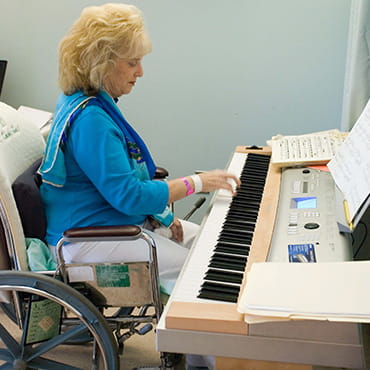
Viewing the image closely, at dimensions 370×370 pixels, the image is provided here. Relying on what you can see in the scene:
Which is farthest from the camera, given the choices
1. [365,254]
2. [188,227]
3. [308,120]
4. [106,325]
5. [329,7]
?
[308,120]

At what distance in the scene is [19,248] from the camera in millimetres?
1649

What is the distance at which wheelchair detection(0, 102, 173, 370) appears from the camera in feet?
5.16

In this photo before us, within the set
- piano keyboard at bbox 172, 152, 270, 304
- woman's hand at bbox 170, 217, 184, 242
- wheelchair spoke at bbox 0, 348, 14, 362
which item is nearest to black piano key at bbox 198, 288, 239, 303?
piano keyboard at bbox 172, 152, 270, 304

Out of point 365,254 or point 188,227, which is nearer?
point 188,227

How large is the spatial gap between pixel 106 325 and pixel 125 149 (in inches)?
20.9

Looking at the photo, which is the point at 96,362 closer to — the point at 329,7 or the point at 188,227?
the point at 188,227

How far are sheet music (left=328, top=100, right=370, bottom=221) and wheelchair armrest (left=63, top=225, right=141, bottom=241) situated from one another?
581mm

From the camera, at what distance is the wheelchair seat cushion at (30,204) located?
1711mm

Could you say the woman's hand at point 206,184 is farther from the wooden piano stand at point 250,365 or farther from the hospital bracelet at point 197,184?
the wooden piano stand at point 250,365

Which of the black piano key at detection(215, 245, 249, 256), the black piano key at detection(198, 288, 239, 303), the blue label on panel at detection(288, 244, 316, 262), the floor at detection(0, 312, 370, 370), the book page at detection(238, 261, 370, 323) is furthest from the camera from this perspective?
the floor at detection(0, 312, 370, 370)

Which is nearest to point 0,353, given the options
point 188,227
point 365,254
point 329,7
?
point 188,227

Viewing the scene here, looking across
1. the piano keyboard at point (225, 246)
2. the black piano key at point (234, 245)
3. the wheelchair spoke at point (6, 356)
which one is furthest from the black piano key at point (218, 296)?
the wheelchair spoke at point (6, 356)

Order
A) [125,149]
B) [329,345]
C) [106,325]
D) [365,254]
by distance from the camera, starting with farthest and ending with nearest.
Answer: [365,254], [125,149], [106,325], [329,345]

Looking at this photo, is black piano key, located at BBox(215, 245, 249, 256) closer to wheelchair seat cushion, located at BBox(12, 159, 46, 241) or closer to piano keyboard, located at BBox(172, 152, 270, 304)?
piano keyboard, located at BBox(172, 152, 270, 304)
